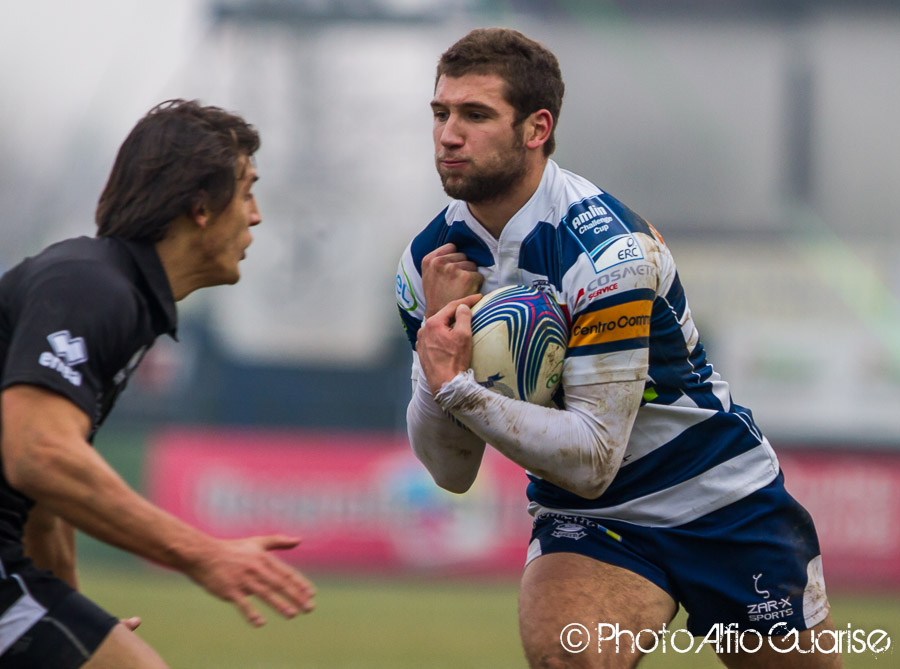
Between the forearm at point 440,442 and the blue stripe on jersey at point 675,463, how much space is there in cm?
31

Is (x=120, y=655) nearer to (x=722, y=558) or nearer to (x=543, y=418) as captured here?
(x=543, y=418)

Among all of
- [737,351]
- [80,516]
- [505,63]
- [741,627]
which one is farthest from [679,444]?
[737,351]

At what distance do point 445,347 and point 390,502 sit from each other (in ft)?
34.3

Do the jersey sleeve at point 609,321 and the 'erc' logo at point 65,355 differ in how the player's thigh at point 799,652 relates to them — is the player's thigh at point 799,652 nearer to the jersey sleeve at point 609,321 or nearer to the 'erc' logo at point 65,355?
the jersey sleeve at point 609,321

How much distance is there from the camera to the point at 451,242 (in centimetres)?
421

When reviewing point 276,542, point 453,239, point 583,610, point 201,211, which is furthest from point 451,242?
point 276,542

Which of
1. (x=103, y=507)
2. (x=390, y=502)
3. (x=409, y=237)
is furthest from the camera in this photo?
(x=409, y=237)

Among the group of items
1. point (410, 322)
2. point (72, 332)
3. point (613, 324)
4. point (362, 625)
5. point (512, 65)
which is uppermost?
point (512, 65)

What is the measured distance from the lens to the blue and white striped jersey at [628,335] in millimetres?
3756

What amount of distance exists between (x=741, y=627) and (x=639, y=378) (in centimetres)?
102

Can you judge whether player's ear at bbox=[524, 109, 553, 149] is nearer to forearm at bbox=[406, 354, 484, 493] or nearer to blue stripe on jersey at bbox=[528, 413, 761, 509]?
forearm at bbox=[406, 354, 484, 493]

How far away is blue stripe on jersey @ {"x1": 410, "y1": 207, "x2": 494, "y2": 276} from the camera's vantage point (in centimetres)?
412

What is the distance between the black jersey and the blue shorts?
5.30 ft

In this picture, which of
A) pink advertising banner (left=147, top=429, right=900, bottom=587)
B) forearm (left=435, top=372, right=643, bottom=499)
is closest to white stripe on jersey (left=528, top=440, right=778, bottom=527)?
forearm (left=435, top=372, right=643, bottom=499)
